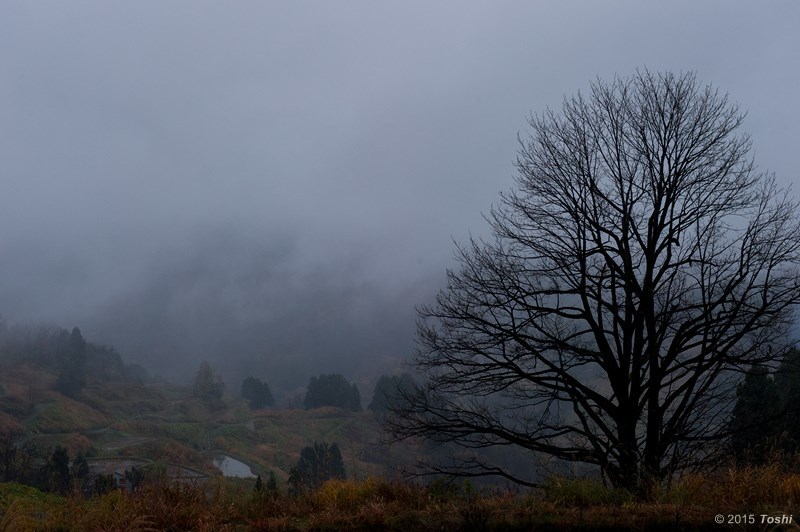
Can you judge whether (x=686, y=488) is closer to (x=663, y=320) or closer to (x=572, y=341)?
(x=663, y=320)

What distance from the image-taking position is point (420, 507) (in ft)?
23.2

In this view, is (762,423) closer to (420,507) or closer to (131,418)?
(420,507)

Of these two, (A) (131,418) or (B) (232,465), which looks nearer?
(B) (232,465)

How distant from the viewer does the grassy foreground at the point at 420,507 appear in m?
6.05

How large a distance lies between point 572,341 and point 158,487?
7727mm

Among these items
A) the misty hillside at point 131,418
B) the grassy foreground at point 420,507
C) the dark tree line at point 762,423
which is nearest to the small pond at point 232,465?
the misty hillside at point 131,418

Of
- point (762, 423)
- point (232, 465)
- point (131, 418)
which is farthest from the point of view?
point (131, 418)

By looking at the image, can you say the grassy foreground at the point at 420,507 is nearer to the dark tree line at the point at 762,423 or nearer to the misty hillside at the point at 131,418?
the dark tree line at the point at 762,423

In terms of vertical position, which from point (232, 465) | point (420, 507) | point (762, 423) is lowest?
point (232, 465)

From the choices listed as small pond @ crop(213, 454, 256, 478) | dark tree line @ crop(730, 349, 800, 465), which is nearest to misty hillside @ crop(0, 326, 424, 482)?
small pond @ crop(213, 454, 256, 478)

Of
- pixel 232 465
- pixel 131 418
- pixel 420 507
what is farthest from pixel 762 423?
pixel 131 418

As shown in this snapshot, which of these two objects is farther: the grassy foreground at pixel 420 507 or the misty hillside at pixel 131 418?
the misty hillside at pixel 131 418

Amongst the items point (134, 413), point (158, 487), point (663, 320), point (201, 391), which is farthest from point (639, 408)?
point (201, 391)

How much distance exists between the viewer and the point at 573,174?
11.0m
